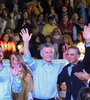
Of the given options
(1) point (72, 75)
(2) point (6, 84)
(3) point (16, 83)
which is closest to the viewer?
(3) point (16, 83)

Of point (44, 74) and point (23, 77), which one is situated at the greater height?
point (44, 74)

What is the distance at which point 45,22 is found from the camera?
45.4ft

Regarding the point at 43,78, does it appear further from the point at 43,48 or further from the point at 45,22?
the point at 45,22

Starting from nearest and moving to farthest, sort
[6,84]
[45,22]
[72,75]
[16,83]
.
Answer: [16,83] → [6,84] → [72,75] → [45,22]

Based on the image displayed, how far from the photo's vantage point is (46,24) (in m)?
13.4

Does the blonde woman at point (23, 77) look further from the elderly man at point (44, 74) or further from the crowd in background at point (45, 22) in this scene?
the crowd in background at point (45, 22)

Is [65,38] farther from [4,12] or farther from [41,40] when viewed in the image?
[4,12]

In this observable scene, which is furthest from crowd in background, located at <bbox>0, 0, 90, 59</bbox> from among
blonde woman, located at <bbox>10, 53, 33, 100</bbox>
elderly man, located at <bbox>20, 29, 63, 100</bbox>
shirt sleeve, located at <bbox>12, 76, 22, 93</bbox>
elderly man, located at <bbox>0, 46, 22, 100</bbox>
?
shirt sleeve, located at <bbox>12, 76, 22, 93</bbox>

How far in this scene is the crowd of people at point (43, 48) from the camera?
6.33 meters

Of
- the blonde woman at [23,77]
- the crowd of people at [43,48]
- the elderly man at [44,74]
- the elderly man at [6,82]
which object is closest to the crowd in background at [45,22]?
the crowd of people at [43,48]

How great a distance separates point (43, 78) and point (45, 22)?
7189 millimetres

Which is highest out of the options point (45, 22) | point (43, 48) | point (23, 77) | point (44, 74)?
point (45, 22)

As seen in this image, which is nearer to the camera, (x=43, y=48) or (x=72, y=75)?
(x=72, y=75)

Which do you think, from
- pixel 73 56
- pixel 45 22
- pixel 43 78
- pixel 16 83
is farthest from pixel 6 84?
pixel 45 22
